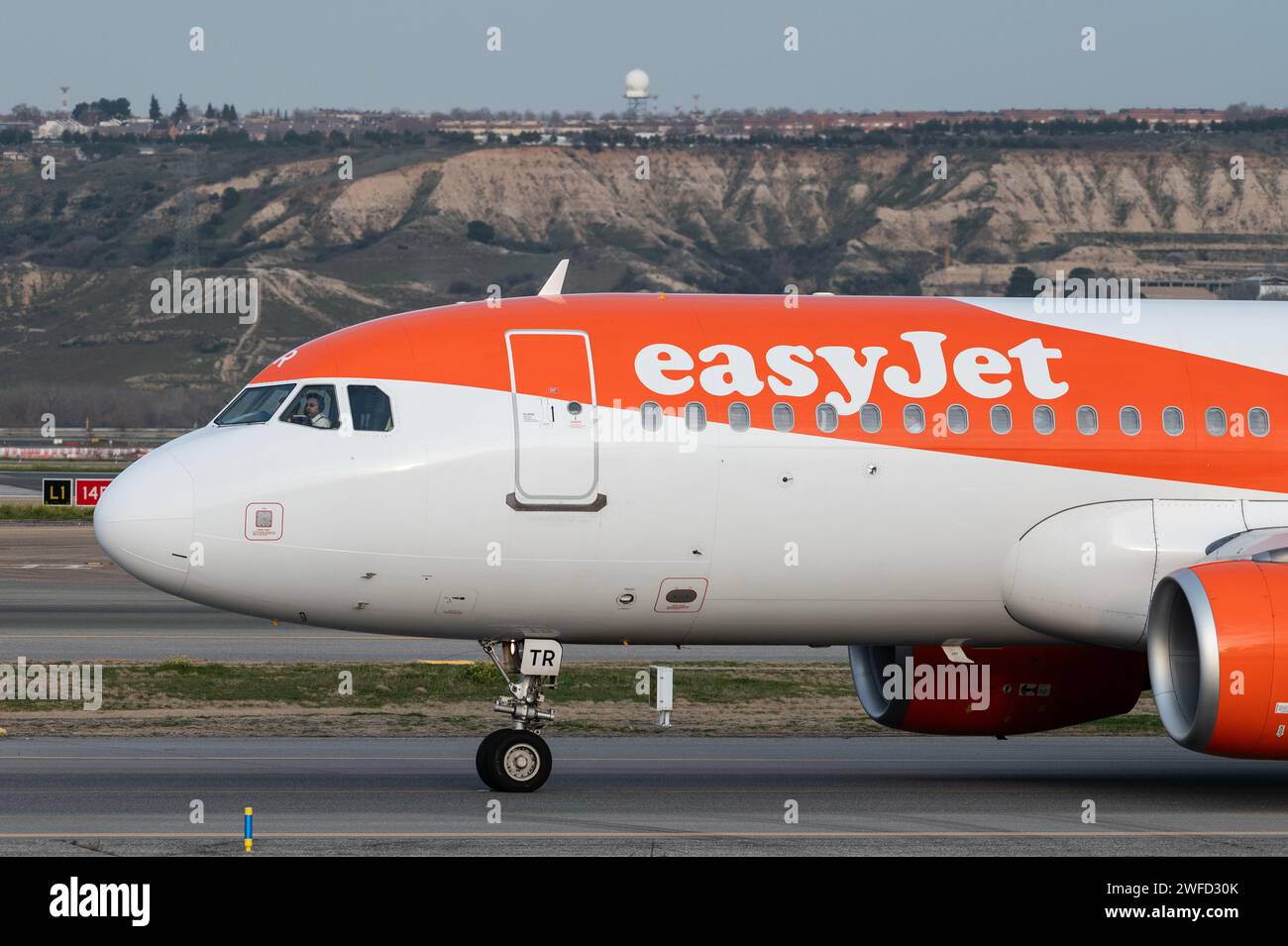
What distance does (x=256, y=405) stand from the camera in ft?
61.0

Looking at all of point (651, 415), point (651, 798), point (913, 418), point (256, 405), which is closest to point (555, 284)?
point (651, 415)

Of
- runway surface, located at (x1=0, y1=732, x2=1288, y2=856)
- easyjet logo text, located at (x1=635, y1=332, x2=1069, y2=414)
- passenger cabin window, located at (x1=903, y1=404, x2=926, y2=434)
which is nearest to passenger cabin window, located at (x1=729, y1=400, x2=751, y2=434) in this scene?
easyjet logo text, located at (x1=635, y1=332, x2=1069, y2=414)

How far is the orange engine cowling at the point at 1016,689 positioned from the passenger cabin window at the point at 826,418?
10.6 ft

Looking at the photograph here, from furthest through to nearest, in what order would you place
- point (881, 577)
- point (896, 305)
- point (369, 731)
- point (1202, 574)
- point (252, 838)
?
point (369, 731), point (896, 305), point (881, 577), point (1202, 574), point (252, 838)

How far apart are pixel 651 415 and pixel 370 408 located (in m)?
2.73

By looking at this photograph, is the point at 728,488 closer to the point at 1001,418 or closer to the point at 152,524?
the point at 1001,418

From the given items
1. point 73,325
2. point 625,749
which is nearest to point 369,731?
point 625,749

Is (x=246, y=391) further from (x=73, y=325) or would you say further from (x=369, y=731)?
(x=73, y=325)

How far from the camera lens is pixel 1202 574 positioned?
57.7 ft

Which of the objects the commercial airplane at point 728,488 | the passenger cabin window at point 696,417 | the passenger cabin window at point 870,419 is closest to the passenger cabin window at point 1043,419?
the commercial airplane at point 728,488

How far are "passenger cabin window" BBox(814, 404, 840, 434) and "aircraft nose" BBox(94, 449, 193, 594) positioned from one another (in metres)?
6.07

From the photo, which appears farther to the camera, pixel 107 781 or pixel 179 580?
pixel 107 781

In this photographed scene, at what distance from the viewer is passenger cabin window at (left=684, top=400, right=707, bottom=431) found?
60.4ft

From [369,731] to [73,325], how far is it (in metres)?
176
